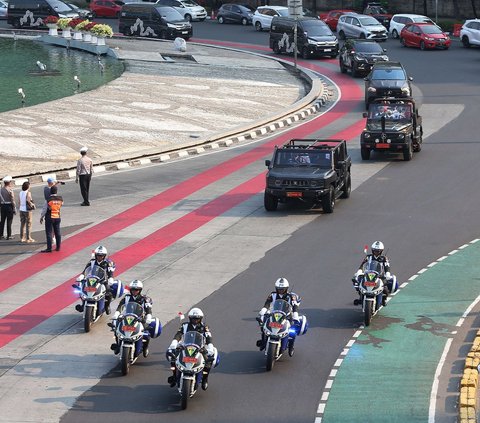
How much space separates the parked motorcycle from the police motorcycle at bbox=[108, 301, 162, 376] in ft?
4.46

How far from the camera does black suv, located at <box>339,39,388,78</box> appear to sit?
58219 millimetres

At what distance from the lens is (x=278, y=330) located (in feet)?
65.2

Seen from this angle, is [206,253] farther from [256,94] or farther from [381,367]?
[256,94]

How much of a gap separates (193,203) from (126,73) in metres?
27.4

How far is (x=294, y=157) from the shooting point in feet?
106

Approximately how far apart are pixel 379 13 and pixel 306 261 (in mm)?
58978

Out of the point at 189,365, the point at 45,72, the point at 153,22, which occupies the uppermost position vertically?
the point at 189,365

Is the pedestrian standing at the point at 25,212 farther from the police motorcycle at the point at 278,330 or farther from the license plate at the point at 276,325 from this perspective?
the license plate at the point at 276,325

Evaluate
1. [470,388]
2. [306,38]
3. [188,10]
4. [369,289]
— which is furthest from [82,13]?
[470,388]

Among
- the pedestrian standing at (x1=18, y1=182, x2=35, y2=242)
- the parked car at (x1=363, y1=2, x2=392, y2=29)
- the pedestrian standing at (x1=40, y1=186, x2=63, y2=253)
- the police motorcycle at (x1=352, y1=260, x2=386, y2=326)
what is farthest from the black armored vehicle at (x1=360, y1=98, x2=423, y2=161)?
the parked car at (x1=363, y1=2, x2=392, y2=29)

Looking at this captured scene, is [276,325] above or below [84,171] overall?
above

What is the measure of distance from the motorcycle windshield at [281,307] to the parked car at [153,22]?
56.0 m

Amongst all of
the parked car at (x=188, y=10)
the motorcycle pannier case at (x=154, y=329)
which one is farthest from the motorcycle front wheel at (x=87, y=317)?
the parked car at (x=188, y=10)

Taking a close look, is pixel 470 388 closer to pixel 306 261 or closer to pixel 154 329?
pixel 154 329
